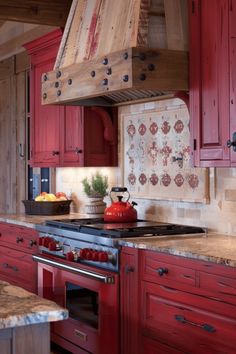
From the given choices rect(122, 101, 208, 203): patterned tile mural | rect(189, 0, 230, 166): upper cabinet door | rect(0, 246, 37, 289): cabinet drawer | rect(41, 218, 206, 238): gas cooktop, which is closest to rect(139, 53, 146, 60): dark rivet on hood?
rect(189, 0, 230, 166): upper cabinet door

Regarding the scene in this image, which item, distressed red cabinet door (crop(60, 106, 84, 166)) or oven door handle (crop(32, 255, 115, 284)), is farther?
distressed red cabinet door (crop(60, 106, 84, 166))

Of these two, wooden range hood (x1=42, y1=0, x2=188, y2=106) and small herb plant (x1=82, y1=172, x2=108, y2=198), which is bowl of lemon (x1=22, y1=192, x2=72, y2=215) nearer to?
small herb plant (x1=82, y1=172, x2=108, y2=198)

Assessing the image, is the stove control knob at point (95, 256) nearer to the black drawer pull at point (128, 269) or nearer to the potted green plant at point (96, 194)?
the black drawer pull at point (128, 269)

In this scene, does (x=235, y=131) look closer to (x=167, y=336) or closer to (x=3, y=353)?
(x=167, y=336)

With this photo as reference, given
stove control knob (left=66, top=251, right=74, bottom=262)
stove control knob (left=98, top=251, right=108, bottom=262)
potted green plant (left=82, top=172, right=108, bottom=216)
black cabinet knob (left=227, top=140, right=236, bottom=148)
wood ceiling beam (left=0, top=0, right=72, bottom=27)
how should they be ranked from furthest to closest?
potted green plant (left=82, top=172, right=108, bottom=216) < wood ceiling beam (left=0, top=0, right=72, bottom=27) < stove control knob (left=66, top=251, right=74, bottom=262) < stove control knob (left=98, top=251, right=108, bottom=262) < black cabinet knob (left=227, top=140, right=236, bottom=148)

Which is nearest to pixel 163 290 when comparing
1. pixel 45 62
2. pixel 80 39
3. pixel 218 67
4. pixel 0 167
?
pixel 218 67

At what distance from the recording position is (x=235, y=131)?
3074mm

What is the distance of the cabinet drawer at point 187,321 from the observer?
271cm

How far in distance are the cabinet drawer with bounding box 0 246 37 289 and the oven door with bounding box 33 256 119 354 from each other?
8.7 inches

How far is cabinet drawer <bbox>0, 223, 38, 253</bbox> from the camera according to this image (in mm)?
4531

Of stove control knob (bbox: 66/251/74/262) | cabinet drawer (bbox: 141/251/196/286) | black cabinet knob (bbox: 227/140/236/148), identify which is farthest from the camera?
stove control knob (bbox: 66/251/74/262)

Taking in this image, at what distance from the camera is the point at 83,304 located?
12.6 feet

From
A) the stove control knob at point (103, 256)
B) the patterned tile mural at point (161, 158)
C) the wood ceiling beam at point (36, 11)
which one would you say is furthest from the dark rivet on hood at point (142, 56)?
the wood ceiling beam at point (36, 11)

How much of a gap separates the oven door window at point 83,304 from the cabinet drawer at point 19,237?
0.65 metres
